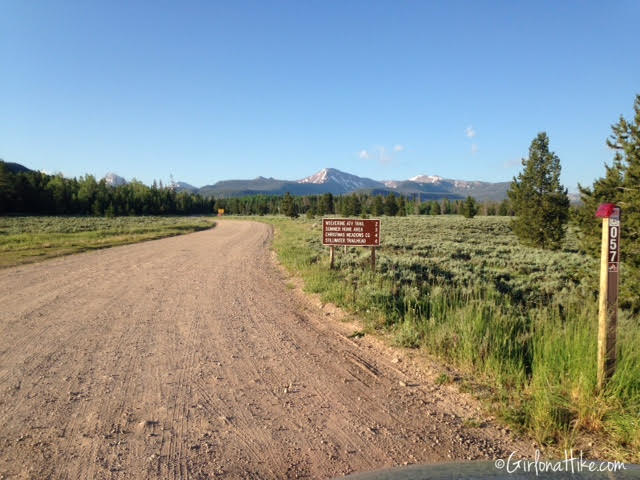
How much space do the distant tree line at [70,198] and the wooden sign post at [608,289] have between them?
7955cm

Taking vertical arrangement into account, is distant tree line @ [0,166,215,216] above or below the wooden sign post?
above

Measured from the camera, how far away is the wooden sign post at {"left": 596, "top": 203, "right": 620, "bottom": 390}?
3.42 meters

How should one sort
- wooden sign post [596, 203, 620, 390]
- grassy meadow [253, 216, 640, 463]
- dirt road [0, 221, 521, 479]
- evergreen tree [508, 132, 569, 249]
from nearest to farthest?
dirt road [0, 221, 521, 479] < grassy meadow [253, 216, 640, 463] < wooden sign post [596, 203, 620, 390] < evergreen tree [508, 132, 569, 249]

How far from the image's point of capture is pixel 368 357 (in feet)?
17.0

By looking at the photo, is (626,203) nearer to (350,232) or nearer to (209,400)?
(350,232)

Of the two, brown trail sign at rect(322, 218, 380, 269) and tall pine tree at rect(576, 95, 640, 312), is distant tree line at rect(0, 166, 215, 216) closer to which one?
brown trail sign at rect(322, 218, 380, 269)

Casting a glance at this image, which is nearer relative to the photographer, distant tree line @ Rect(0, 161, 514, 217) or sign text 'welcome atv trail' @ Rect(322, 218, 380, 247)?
sign text 'welcome atv trail' @ Rect(322, 218, 380, 247)

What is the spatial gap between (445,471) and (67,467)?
2773 mm

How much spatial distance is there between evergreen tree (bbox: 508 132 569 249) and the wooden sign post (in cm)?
2233

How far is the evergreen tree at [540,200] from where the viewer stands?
2350 centimetres

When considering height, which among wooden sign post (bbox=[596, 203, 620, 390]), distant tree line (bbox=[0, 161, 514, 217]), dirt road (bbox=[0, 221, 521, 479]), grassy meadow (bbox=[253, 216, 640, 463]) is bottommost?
dirt road (bbox=[0, 221, 521, 479])

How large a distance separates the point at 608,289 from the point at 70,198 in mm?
107580

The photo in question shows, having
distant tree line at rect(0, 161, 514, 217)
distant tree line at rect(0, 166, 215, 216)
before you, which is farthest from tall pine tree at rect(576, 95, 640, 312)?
distant tree line at rect(0, 166, 215, 216)

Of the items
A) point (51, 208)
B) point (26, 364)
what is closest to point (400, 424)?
point (26, 364)
